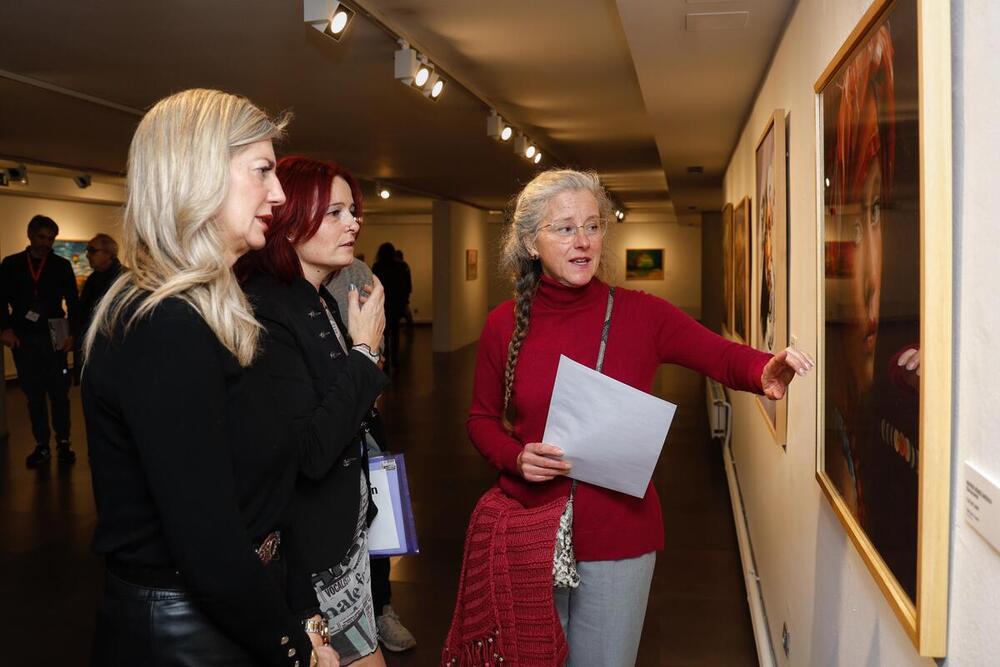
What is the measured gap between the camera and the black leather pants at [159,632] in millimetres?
1320

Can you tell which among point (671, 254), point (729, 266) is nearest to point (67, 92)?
point (729, 266)

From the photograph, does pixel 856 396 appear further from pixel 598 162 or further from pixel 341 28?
pixel 598 162

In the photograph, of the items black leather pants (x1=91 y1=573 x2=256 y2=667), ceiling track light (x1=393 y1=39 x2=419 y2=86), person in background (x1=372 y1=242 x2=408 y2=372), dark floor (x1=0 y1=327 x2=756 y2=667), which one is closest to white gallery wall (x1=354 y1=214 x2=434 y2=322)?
person in background (x1=372 y1=242 x2=408 y2=372)

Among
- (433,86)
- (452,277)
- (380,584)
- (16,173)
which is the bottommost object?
(380,584)

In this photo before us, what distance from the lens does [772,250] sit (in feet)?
10.8

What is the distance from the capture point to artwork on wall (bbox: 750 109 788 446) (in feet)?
9.82

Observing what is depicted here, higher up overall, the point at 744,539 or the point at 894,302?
the point at 894,302

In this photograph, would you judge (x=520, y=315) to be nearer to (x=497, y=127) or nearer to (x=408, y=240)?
(x=497, y=127)

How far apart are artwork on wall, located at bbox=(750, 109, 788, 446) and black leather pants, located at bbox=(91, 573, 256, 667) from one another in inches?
83.3

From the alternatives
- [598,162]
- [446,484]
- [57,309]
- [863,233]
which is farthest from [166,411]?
[598,162]

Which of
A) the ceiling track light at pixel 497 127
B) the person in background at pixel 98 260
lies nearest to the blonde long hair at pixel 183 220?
the ceiling track light at pixel 497 127

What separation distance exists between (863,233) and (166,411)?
1192mm

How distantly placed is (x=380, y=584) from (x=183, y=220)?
2.30 m

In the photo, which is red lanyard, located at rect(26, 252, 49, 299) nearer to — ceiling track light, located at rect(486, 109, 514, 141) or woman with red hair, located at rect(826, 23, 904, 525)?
ceiling track light, located at rect(486, 109, 514, 141)
